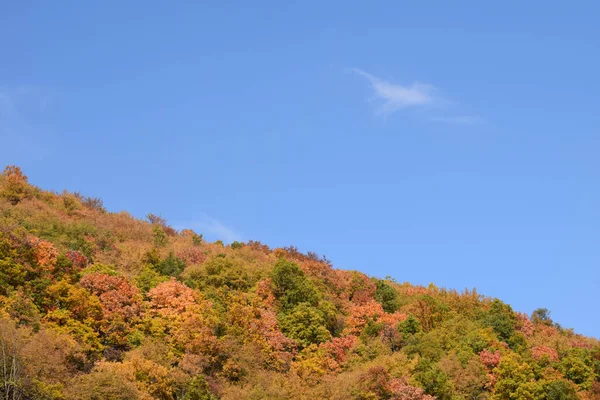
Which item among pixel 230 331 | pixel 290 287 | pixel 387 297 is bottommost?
pixel 230 331

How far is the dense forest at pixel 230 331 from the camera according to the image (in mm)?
47094

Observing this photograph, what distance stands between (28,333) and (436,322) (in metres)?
30.7

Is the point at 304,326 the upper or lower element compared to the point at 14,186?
lower

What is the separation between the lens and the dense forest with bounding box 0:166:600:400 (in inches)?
1854

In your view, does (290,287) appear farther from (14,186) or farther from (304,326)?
(14,186)

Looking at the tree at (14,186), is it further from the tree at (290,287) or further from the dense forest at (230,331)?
the tree at (290,287)

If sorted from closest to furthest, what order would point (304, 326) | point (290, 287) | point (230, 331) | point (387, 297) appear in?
point (230, 331)
point (304, 326)
point (290, 287)
point (387, 297)

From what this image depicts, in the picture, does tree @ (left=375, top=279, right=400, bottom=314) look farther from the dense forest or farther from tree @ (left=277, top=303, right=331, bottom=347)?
tree @ (left=277, top=303, right=331, bottom=347)

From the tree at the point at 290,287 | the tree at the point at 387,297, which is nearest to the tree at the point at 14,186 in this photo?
the tree at the point at 290,287

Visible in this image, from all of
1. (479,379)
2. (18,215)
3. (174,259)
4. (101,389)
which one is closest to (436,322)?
(479,379)

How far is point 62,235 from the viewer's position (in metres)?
64.1

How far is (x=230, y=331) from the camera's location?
54.6 m

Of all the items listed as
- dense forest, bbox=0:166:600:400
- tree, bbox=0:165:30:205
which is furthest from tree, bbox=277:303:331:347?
tree, bbox=0:165:30:205

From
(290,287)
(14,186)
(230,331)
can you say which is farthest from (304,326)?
(14,186)
